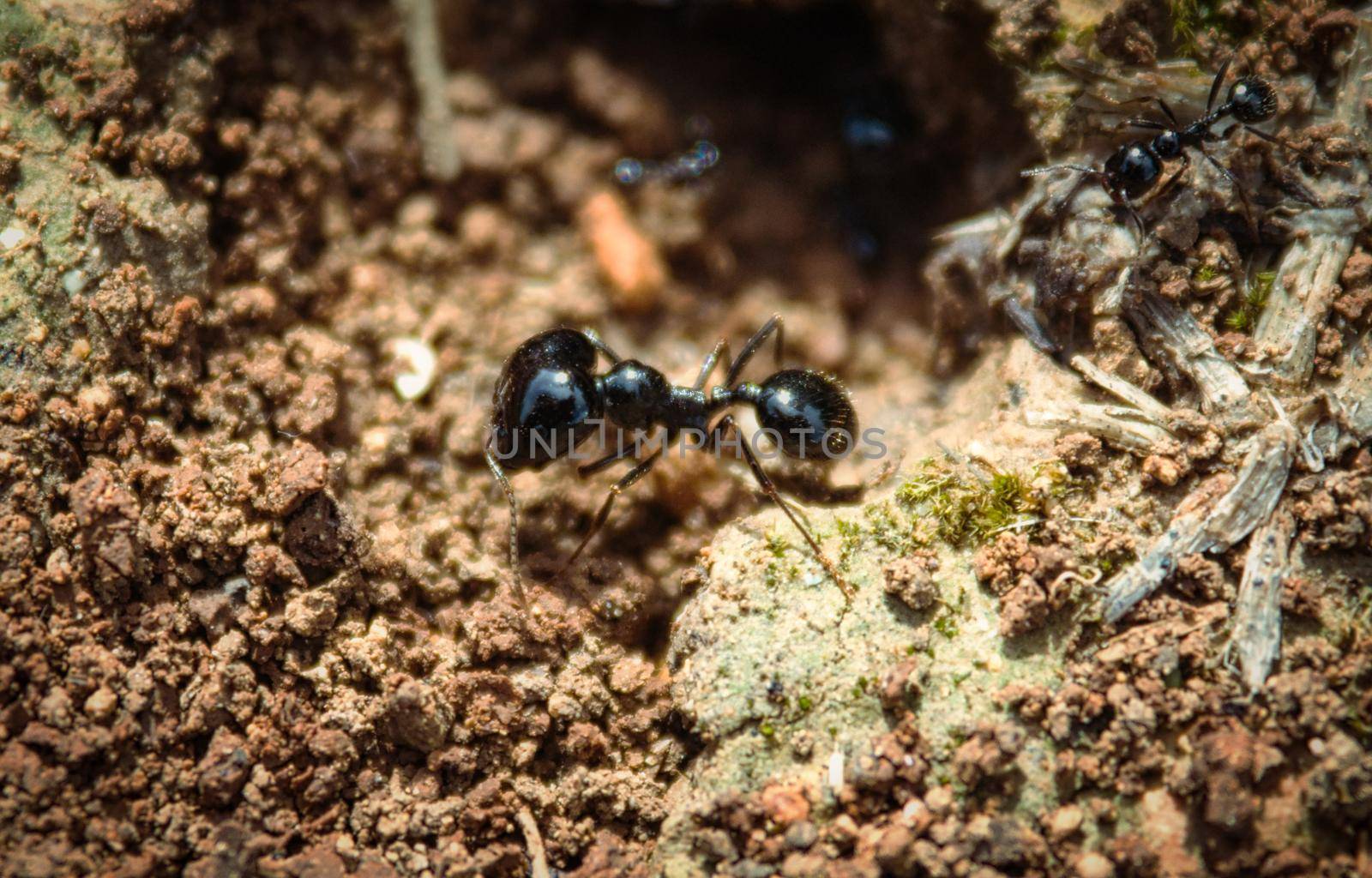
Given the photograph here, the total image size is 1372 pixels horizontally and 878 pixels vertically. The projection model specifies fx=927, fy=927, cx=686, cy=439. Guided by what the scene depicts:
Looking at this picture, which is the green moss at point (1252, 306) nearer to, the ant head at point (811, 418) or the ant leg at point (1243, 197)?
the ant leg at point (1243, 197)

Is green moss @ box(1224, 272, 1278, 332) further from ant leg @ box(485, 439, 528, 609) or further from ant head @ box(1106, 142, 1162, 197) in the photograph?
ant leg @ box(485, 439, 528, 609)

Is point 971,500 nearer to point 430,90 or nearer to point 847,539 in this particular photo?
point 847,539

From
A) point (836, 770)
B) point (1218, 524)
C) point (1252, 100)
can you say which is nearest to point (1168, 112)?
point (1252, 100)

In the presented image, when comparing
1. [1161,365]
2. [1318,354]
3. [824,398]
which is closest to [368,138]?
[824,398]

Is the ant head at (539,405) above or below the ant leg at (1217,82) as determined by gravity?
below

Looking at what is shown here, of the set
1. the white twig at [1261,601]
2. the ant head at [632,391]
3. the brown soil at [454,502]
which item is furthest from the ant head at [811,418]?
the white twig at [1261,601]

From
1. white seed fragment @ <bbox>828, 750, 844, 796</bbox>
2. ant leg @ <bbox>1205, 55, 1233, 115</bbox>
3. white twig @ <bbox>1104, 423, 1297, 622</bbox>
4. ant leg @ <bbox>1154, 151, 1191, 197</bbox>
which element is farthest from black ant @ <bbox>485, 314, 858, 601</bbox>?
ant leg @ <bbox>1205, 55, 1233, 115</bbox>
